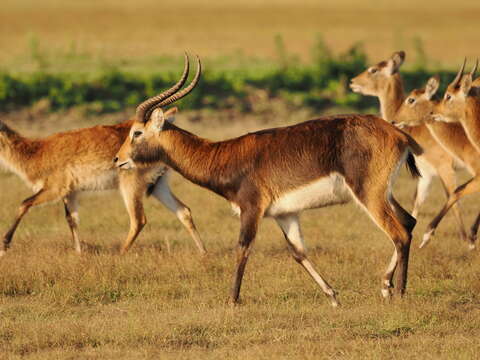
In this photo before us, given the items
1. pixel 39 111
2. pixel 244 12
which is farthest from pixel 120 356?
pixel 244 12

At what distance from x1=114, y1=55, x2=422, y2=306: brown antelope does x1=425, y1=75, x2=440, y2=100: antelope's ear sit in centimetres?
322

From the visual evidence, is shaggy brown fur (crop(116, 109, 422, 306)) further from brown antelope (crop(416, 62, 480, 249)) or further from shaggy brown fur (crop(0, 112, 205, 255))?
brown antelope (crop(416, 62, 480, 249))

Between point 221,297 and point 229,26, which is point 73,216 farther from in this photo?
point 229,26

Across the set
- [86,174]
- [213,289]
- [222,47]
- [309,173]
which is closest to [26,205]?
[86,174]

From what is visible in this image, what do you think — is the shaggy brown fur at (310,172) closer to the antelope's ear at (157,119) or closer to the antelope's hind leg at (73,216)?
the antelope's ear at (157,119)

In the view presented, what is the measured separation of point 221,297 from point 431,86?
14.9 feet

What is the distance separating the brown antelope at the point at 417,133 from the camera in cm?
1189

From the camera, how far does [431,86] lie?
11625 millimetres

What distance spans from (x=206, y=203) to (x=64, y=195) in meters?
3.34

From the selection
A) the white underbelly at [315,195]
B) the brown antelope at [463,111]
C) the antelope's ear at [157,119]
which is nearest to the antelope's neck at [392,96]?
the brown antelope at [463,111]

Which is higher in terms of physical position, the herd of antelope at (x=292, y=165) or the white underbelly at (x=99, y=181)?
the herd of antelope at (x=292, y=165)

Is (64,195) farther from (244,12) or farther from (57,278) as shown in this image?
(244,12)

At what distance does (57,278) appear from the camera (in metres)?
9.24

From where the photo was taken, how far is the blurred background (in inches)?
795
